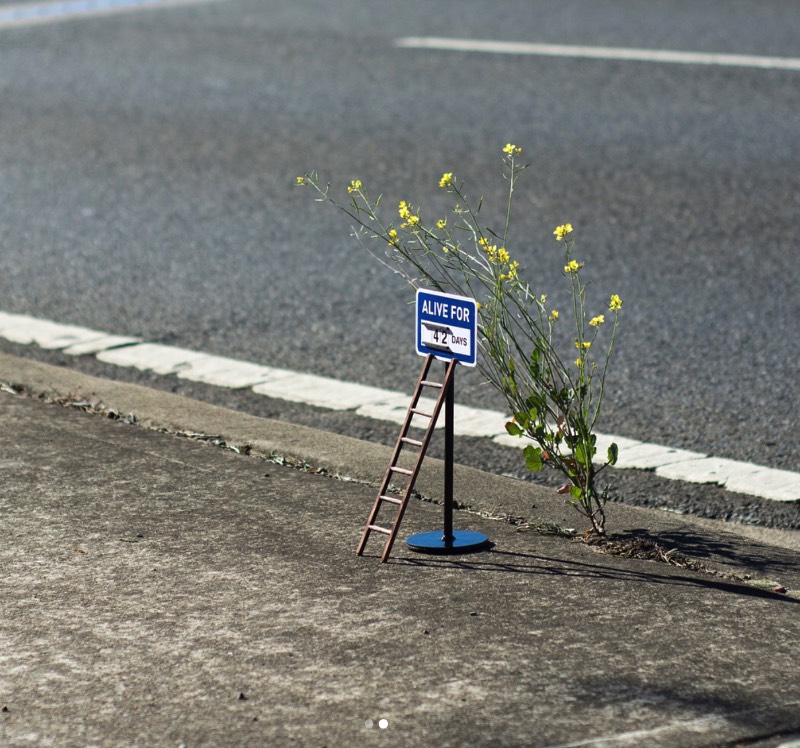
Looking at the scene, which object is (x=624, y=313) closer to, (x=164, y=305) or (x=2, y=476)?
(x=164, y=305)

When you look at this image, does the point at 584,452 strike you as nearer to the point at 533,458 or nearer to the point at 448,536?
the point at 533,458

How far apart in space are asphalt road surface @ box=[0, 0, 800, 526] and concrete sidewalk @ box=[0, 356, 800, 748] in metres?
0.77

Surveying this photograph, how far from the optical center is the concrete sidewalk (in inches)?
112

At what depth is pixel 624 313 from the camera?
5.97 m

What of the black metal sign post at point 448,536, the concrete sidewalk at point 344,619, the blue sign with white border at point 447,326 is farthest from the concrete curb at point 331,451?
the blue sign with white border at point 447,326

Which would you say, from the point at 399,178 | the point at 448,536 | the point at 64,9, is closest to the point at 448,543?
the point at 448,536

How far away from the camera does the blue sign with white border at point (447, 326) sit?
360cm

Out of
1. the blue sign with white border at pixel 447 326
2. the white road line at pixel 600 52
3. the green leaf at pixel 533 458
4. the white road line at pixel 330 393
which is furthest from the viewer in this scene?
the white road line at pixel 600 52

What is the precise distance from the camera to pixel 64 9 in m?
14.0

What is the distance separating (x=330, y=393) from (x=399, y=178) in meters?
3.08

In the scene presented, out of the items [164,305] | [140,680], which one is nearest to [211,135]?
[164,305]

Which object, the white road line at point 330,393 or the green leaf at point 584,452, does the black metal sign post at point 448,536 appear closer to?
the green leaf at point 584,452

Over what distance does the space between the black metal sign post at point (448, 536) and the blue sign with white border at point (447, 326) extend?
0.09 meters

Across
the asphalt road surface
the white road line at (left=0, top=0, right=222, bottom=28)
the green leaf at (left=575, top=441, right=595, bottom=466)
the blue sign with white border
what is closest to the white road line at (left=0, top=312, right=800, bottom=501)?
the asphalt road surface
